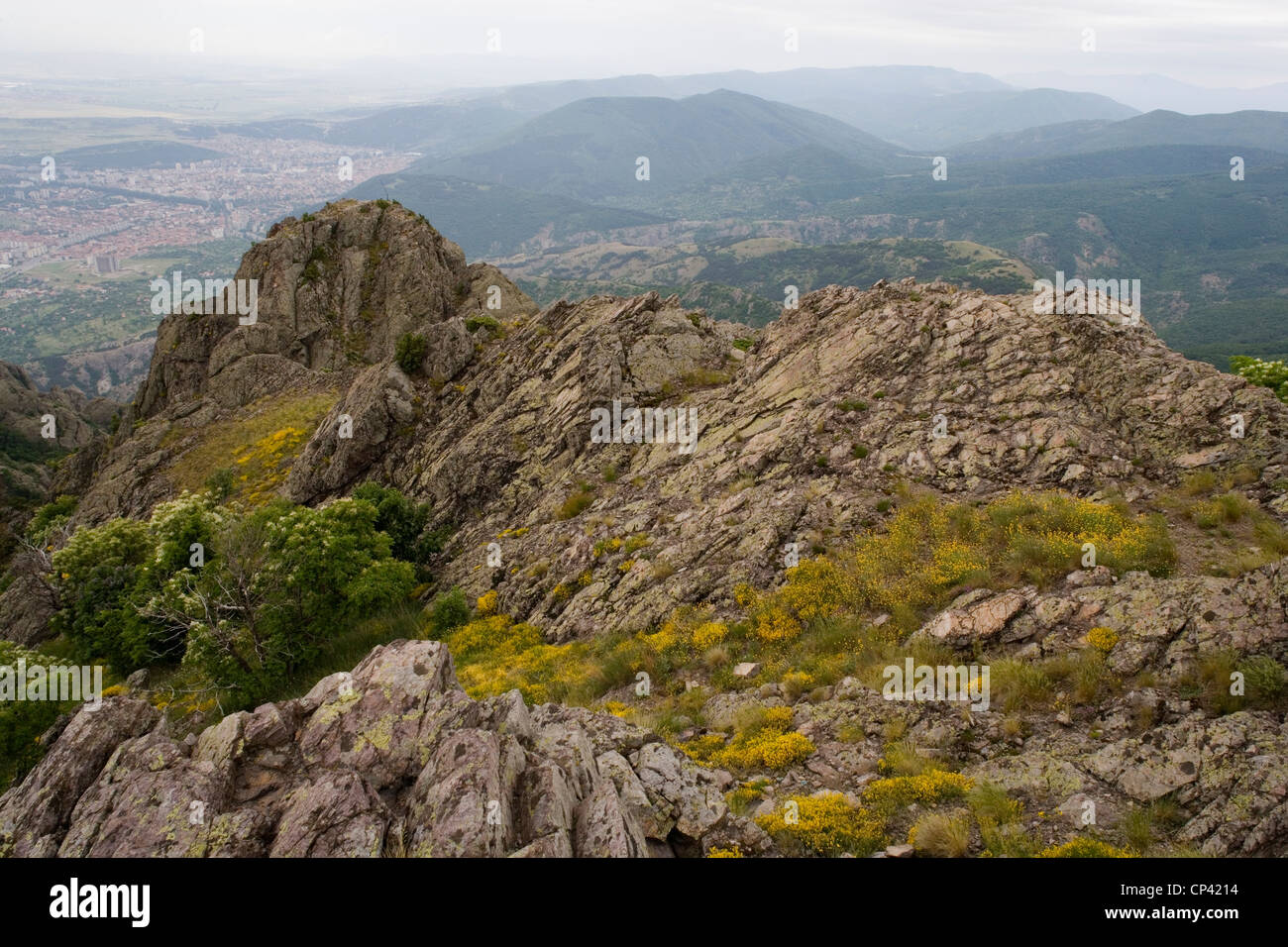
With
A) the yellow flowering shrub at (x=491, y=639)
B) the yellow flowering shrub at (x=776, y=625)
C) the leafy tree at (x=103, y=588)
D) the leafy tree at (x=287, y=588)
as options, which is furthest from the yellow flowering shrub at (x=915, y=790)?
the leafy tree at (x=103, y=588)

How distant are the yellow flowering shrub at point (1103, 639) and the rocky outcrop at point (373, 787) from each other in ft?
27.5

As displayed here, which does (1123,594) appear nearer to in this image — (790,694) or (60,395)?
(790,694)

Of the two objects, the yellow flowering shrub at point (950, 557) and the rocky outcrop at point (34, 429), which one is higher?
the yellow flowering shrub at point (950, 557)

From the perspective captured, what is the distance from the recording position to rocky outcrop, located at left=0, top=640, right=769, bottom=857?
32.7 feet

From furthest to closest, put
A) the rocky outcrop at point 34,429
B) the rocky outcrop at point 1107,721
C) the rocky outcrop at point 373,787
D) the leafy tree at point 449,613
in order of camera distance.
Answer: the rocky outcrop at point 34,429
the leafy tree at point 449,613
the rocky outcrop at point 373,787
the rocky outcrop at point 1107,721

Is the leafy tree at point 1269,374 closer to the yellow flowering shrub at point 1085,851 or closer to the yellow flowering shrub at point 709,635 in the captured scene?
the yellow flowering shrub at point 709,635

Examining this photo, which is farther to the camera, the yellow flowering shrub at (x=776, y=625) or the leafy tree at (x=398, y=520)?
the leafy tree at (x=398, y=520)

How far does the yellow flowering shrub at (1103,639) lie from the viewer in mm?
13164

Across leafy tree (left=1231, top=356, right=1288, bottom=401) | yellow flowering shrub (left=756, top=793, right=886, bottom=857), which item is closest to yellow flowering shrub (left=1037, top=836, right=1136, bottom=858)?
yellow flowering shrub (left=756, top=793, right=886, bottom=857)

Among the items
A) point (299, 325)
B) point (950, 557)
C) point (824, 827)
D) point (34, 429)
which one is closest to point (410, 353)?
point (299, 325)

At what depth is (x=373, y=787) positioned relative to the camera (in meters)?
11.5

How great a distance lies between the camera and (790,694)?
51.5 feet

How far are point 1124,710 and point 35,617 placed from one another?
170 feet
